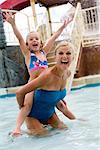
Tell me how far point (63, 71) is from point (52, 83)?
0.15m

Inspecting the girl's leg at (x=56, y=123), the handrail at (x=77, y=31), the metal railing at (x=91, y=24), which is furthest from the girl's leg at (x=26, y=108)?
the metal railing at (x=91, y=24)

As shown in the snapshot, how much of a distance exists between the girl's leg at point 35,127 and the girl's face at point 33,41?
0.79 metres

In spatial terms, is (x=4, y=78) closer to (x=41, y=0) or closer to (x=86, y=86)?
(x=86, y=86)

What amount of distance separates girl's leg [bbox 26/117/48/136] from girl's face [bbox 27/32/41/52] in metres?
0.79

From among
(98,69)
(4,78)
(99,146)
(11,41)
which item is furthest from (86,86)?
(99,146)

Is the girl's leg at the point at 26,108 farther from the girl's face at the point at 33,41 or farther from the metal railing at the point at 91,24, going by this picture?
the metal railing at the point at 91,24

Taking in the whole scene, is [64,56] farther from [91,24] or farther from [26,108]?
[91,24]

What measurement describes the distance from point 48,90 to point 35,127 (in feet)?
1.35

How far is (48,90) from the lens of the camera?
3.34 metres

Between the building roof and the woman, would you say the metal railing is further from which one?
the woman

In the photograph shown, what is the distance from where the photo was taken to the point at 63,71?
331cm

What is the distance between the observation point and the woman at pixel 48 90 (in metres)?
3.19

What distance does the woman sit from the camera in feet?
10.5

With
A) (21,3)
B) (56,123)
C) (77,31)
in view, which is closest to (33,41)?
(56,123)
